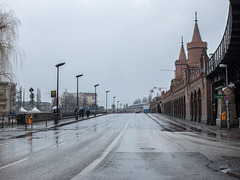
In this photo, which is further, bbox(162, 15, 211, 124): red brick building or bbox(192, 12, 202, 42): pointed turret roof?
bbox(192, 12, 202, 42): pointed turret roof

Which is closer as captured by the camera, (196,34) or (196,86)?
(196,86)

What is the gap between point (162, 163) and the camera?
895cm

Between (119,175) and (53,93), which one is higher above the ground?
(53,93)

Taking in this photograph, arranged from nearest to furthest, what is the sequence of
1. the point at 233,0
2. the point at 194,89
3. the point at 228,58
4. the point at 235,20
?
the point at 233,0 < the point at 235,20 < the point at 228,58 < the point at 194,89

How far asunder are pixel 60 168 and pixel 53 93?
26.5 m

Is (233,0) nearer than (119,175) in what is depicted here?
No

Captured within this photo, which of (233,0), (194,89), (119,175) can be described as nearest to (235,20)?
(233,0)

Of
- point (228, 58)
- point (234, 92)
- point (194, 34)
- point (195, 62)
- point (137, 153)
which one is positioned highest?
point (194, 34)

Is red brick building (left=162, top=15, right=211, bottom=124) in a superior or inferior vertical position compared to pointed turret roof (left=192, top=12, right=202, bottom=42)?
inferior

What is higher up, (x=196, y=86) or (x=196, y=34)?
(x=196, y=34)

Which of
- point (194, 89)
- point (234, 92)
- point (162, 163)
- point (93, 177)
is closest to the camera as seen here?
point (93, 177)

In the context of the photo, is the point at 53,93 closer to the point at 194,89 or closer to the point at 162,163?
the point at 194,89

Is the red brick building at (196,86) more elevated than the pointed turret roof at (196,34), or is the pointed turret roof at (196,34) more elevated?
the pointed turret roof at (196,34)

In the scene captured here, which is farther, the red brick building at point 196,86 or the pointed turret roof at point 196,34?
the pointed turret roof at point 196,34
